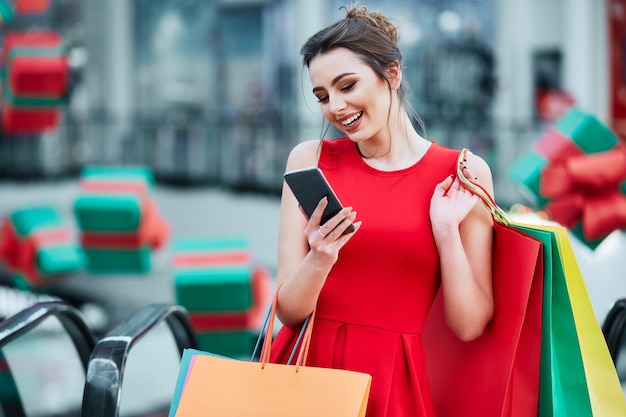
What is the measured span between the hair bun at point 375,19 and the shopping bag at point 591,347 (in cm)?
59

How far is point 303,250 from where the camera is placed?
6.77 feet

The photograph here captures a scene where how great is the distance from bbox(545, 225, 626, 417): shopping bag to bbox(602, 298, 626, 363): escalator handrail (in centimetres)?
79

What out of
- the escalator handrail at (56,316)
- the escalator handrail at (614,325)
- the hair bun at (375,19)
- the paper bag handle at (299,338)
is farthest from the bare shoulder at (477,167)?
the escalator handrail at (56,316)

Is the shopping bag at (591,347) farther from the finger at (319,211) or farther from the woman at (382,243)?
the finger at (319,211)

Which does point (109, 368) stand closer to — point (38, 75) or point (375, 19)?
point (375, 19)

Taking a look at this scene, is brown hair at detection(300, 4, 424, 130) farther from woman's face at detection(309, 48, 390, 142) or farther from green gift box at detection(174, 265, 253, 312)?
green gift box at detection(174, 265, 253, 312)

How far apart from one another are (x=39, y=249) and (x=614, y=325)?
685 centimetres

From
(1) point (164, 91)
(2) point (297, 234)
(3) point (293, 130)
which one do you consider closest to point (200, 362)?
(2) point (297, 234)

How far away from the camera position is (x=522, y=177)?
4.30 m

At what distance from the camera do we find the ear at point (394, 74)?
6.72 ft

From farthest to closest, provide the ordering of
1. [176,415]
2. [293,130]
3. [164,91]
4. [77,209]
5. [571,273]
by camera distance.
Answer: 1. [164,91]
2. [293,130]
3. [77,209]
4. [571,273]
5. [176,415]

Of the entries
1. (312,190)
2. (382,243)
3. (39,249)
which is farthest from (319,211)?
(39,249)

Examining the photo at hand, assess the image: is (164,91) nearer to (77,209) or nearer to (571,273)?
(77,209)

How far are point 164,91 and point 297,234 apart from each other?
17.5m
